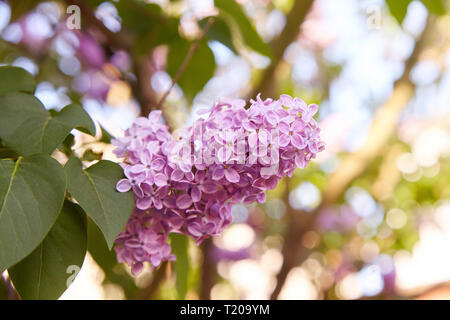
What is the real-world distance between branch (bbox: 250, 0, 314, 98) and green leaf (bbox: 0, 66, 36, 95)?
51cm

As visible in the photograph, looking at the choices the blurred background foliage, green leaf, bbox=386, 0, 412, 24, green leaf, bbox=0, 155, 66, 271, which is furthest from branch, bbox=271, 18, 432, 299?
green leaf, bbox=0, 155, 66, 271

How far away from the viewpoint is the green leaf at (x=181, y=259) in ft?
2.17

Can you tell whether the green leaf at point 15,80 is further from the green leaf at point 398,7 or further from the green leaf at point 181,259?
the green leaf at point 398,7

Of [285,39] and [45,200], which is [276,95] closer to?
[285,39]

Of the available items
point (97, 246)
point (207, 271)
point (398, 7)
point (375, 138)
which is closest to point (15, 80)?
point (97, 246)

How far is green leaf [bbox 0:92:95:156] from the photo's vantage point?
50 cm

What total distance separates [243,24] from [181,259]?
0.41 metres

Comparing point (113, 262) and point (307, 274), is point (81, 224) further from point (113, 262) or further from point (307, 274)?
point (307, 274)

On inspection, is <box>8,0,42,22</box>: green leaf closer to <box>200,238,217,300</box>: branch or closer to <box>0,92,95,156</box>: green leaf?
<box>0,92,95,156</box>: green leaf

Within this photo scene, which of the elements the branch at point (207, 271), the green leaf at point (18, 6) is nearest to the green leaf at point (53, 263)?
the green leaf at point (18, 6)

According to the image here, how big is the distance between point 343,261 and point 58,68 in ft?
3.76

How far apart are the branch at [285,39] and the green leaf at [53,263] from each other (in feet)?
2.03

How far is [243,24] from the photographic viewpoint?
0.83 metres

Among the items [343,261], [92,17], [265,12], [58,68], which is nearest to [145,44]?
[92,17]
